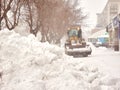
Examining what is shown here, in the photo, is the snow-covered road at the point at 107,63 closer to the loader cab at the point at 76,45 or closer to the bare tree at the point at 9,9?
the loader cab at the point at 76,45

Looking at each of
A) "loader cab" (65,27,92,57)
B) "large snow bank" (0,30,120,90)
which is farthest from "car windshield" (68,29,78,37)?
"large snow bank" (0,30,120,90)

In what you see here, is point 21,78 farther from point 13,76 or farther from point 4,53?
point 4,53

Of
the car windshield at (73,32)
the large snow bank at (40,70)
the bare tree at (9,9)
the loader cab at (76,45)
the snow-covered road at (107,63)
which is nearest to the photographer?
the large snow bank at (40,70)

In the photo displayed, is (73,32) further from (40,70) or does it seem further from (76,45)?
(40,70)

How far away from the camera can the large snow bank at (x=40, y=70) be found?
366 inches

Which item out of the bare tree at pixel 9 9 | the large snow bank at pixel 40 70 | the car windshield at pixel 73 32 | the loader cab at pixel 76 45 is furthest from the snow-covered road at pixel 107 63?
the bare tree at pixel 9 9

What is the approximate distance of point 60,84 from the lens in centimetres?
931

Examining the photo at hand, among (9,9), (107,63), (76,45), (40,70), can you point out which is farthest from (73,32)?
(40,70)

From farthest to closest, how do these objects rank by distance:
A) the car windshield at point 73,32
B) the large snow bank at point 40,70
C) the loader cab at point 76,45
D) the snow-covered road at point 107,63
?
the car windshield at point 73,32 < the loader cab at point 76,45 < the snow-covered road at point 107,63 < the large snow bank at point 40,70

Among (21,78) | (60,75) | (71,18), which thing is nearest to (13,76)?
(21,78)

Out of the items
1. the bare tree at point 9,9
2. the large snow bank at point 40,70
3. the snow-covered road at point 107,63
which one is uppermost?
the bare tree at point 9,9

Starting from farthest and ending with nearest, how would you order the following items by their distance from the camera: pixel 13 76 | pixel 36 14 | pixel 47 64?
pixel 36 14
pixel 47 64
pixel 13 76

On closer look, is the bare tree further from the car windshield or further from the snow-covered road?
the snow-covered road

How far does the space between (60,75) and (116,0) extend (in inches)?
4055
